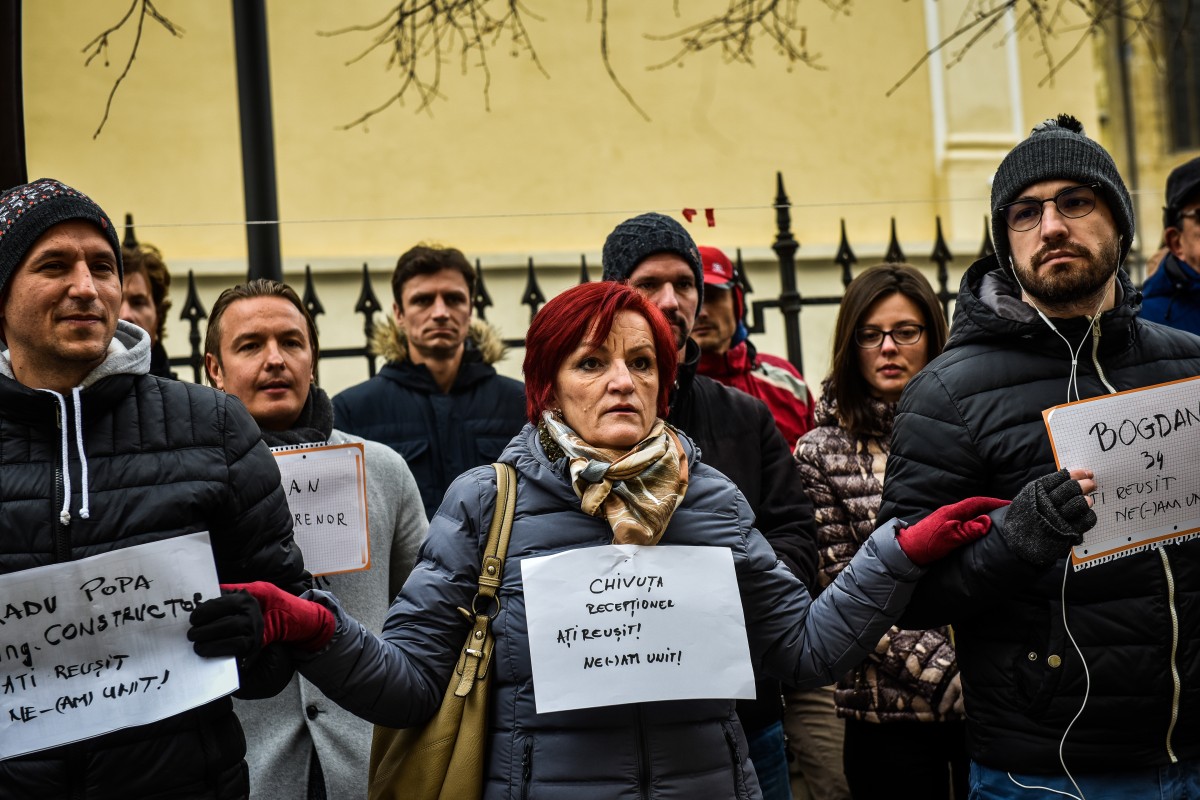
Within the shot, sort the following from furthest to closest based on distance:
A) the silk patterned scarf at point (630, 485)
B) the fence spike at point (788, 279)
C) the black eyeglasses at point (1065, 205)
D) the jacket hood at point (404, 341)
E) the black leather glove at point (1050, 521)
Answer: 1. the fence spike at point (788, 279)
2. the jacket hood at point (404, 341)
3. the black eyeglasses at point (1065, 205)
4. the silk patterned scarf at point (630, 485)
5. the black leather glove at point (1050, 521)

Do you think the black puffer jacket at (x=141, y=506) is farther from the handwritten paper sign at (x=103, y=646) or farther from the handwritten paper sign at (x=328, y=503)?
the handwritten paper sign at (x=328, y=503)

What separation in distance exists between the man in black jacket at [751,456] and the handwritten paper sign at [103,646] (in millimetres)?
1566

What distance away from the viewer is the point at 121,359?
258 cm

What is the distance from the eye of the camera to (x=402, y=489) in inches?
148

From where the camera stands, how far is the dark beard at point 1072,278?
2.85 metres

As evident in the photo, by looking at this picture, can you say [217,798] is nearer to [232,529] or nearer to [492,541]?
[232,529]

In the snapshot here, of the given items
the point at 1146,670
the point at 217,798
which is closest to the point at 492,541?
the point at 217,798

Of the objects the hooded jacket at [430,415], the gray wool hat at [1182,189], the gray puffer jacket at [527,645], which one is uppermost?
the gray wool hat at [1182,189]

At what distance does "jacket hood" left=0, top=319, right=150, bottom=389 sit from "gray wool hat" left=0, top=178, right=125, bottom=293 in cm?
17

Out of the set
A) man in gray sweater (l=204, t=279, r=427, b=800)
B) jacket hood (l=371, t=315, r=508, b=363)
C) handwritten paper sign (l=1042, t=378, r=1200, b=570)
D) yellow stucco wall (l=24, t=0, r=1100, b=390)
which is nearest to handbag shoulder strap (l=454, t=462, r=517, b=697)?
man in gray sweater (l=204, t=279, r=427, b=800)

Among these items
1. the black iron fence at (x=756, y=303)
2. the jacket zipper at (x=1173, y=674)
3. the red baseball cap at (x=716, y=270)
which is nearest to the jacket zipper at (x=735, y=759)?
the jacket zipper at (x=1173, y=674)

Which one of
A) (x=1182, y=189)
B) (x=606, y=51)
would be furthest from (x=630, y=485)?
(x=606, y=51)

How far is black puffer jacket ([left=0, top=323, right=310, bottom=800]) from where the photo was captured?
2.41m

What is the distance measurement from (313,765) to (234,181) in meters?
5.97
